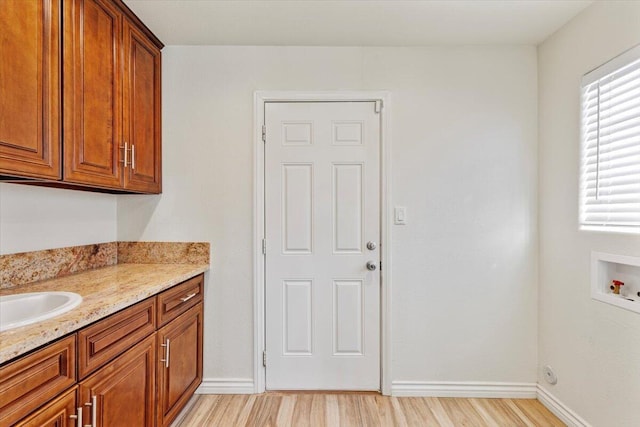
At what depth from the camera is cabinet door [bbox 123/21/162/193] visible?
6.23 ft

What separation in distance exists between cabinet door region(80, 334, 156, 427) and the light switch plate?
63.0 inches

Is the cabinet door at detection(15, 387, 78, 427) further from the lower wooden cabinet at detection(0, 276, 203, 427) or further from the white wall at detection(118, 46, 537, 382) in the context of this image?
the white wall at detection(118, 46, 537, 382)

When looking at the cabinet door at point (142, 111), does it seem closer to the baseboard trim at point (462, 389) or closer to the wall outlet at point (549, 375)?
the baseboard trim at point (462, 389)

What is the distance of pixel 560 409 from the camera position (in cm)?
202

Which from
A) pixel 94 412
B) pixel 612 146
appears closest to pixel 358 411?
pixel 94 412

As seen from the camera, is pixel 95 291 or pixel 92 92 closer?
pixel 95 291

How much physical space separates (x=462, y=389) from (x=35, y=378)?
233 centimetres

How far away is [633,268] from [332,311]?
165cm

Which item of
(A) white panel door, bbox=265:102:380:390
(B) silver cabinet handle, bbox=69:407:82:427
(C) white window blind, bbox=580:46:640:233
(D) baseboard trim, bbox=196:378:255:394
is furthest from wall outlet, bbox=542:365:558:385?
(B) silver cabinet handle, bbox=69:407:82:427

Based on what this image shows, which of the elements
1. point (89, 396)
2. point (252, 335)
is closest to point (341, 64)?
point (252, 335)

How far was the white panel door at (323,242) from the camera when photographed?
2.29 m

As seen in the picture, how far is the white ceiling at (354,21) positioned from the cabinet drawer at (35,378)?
179 centimetres

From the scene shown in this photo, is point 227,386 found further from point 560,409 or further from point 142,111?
point 560,409

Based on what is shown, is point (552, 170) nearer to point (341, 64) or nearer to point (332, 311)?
point (341, 64)
